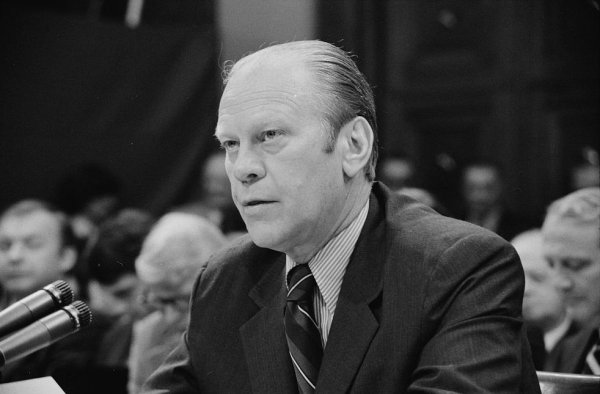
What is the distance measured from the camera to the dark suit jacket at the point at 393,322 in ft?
4.02

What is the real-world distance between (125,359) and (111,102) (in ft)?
3.76

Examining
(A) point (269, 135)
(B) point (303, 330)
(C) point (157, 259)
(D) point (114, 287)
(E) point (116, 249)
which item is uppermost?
(A) point (269, 135)

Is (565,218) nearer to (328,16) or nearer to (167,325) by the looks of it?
(328,16)

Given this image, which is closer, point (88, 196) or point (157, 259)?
point (157, 259)

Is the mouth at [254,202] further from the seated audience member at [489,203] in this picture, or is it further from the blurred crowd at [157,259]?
the seated audience member at [489,203]

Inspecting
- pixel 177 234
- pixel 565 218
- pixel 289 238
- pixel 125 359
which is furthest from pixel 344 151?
pixel 125 359

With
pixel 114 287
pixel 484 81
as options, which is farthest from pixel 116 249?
pixel 484 81

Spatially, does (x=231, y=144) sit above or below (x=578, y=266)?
above

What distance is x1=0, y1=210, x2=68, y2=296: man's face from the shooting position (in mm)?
3309

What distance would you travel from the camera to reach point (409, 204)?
4.96ft

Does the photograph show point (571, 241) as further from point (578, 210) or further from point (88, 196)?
point (88, 196)

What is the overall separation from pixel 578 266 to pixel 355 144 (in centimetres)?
114

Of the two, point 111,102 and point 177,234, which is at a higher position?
point 111,102

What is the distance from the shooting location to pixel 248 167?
1.33m
